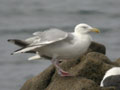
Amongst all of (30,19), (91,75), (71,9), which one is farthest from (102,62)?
(71,9)

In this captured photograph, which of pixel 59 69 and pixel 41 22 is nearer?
pixel 59 69

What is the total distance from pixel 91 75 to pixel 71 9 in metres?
16.6

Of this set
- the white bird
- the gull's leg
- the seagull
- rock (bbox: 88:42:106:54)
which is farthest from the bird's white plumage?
rock (bbox: 88:42:106:54)

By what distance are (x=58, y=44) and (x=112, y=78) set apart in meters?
1.17

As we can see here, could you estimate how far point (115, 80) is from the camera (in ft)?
31.8

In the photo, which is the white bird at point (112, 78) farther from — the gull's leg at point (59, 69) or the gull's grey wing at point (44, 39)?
the gull's grey wing at point (44, 39)

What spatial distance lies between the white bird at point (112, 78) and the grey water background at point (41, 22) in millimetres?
6160

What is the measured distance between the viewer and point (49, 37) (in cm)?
985

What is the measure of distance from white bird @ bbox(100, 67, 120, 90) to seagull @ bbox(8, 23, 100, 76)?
0.63 m

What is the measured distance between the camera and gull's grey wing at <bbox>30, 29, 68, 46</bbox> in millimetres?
9758

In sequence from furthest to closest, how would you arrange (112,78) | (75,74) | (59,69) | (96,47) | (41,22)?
(41,22), (96,47), (75,74), (59,69), (112,78)

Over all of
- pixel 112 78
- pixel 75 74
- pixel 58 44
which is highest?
pixel 58 44

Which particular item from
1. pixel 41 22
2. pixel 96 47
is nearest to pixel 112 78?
pixel 96 47

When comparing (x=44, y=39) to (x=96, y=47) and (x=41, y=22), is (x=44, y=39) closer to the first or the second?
(x=96, y=47)
